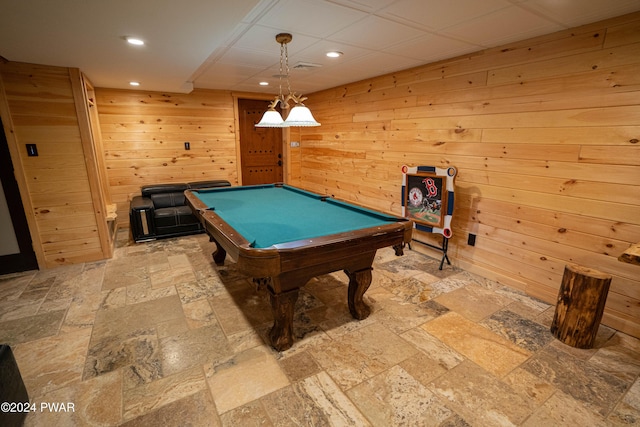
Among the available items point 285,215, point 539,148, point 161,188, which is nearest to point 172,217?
point 161,188

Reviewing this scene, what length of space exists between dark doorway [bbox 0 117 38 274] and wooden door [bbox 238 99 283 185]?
3443 millimetres

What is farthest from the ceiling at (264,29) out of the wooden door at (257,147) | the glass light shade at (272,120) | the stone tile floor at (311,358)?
the wooden door at (257,147)

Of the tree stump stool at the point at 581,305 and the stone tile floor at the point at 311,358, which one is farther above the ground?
the tree stump stool at the point at 581,305

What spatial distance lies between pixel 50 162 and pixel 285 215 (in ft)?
9.33

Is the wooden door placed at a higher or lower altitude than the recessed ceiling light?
lower

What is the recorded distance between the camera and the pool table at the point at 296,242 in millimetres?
1746

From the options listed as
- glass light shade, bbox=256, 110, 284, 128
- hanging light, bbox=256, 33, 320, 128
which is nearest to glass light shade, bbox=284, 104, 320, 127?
hanging light, bbox=256, 33, 320, 128

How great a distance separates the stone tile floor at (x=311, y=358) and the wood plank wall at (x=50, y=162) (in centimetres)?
56

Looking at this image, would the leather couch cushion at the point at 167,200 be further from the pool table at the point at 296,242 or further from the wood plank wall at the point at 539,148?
the wood plank wall at the point at 539,148

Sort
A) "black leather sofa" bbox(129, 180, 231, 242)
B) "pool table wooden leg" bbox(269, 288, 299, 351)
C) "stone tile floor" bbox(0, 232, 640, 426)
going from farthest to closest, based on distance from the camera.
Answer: "black leather sofa" bbox(129, 180, 231, 242) → "pool table wooden leg" bbox(269, 288, 299, 351) → "stone tile floor" bbox(0, 232, 640, 426)

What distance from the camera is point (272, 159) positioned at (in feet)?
21.0

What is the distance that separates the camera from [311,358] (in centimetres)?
200

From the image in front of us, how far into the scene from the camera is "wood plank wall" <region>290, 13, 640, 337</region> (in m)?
2.19

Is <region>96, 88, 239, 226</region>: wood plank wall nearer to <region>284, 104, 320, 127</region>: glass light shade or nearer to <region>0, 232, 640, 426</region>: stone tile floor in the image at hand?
<region>0, 232, 640, 426</region>: stone tile floor
